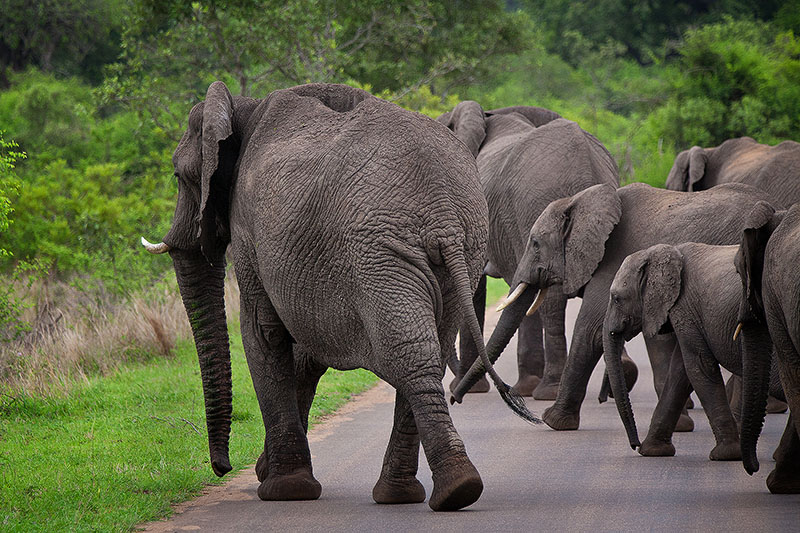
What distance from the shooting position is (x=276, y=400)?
675 cm

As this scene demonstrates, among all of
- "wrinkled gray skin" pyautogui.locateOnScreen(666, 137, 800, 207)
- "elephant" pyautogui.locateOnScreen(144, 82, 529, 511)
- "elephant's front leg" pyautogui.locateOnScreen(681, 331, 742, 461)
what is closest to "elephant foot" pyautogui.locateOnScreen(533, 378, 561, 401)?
"elephant's front leg" pyautogui.locateOnScreen(681, 331, 742, 461)

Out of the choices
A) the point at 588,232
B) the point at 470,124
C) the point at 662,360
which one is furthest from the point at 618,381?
the point at 470,124

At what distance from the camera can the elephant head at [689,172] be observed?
1488 centimetres

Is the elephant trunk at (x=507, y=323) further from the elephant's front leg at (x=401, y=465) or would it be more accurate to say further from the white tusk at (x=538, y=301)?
the elephant's front leg at (x=401, y=465)

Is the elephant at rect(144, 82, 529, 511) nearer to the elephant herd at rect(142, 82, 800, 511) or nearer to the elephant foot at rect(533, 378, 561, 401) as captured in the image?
the elephant herd at rect(142, 82, 800, 511)

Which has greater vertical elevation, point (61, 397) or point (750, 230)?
point (750, 230)

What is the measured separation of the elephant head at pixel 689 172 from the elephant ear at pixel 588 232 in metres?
5.54

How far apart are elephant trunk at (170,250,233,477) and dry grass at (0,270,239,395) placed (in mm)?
3307

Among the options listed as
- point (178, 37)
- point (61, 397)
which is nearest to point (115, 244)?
point (178, 37)

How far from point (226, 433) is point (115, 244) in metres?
10.8

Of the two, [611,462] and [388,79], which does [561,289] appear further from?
[388,79]

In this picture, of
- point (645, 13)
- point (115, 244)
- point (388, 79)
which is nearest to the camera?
point (115, 244)

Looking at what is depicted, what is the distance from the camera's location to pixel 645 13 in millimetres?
50312

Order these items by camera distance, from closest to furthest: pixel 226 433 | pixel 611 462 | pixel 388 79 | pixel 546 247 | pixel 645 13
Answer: pixel 226 433
pixel 611 462
pixel 546 247
pixel 388 79
pixel 645 13
